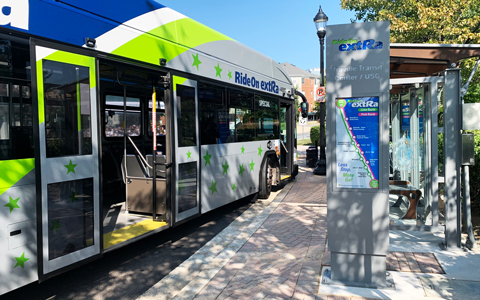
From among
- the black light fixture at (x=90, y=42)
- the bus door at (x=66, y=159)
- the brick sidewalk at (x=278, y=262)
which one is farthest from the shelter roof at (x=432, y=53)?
the bus door at (x=66, y=159)

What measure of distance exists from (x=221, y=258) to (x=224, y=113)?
2.94 metres

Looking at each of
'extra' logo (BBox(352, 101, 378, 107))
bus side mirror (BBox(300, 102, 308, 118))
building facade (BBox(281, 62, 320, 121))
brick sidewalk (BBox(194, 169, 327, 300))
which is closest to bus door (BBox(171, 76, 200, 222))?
brick sidewalk (BBox(194, 169, 327, 300))

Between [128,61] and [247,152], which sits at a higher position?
[128,61]

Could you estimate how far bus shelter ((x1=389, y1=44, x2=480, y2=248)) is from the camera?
16.9 feet

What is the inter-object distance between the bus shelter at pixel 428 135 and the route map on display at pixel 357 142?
150cm

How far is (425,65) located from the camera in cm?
610

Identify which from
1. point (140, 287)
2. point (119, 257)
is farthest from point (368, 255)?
point (119, 257)

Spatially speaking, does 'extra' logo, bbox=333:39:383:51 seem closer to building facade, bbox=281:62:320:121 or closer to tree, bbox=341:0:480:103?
tree, bbox=341:0:480:103

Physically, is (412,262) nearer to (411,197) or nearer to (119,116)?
(411,197)

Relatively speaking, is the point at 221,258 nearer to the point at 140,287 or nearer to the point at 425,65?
the point at 140,287

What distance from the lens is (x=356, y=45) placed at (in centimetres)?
406

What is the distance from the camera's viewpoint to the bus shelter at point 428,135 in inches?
203

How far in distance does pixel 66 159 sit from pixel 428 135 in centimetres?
517

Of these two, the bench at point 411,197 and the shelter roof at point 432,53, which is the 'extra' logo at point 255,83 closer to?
the shelter roof at point 432,53
